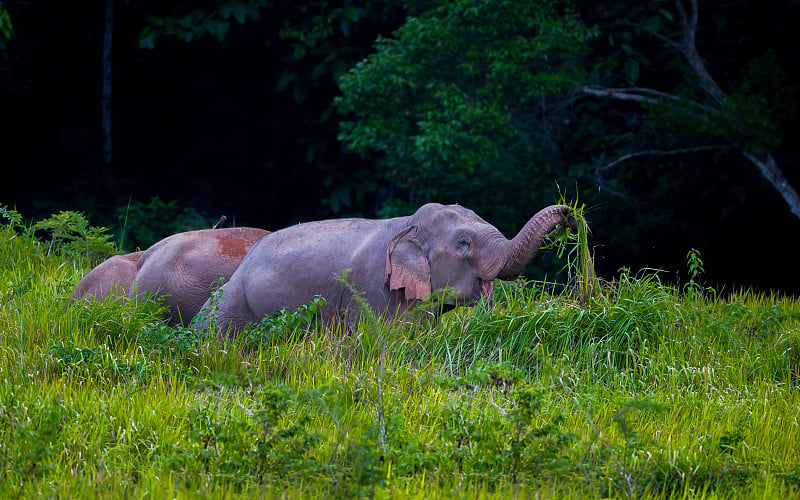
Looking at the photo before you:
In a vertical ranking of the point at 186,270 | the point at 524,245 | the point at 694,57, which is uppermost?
the point at 694,57

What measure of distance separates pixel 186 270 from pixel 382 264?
1.59 metres

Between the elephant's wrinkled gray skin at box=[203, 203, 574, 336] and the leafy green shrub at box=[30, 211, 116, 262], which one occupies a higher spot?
the elephant's wrinkled gray skin at box=[203, 203, 574, 336]

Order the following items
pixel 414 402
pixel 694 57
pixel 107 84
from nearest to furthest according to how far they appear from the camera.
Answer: pixel 414 402
pixel 694 57
pixel 107 84

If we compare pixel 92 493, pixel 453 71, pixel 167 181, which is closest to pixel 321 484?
pixel 92 493

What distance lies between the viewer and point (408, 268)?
6.66 metres

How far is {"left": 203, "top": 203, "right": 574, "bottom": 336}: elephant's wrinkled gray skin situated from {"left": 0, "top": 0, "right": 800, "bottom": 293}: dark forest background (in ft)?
17.7

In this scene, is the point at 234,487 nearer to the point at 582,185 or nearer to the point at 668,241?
the point at 582,185

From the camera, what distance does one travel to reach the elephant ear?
21.7 ft

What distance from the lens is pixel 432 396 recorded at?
5789 millimetres

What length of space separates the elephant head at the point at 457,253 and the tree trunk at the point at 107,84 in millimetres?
11667

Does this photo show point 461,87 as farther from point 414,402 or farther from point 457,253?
point 414,402

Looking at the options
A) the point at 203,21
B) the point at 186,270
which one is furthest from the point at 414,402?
the point at 203,21

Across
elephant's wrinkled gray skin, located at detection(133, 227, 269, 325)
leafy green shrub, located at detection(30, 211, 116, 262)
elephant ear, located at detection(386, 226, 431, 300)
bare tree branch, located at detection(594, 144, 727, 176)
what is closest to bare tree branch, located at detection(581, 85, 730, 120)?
bare tree branch, located at detection(594, 144, 727, 176)

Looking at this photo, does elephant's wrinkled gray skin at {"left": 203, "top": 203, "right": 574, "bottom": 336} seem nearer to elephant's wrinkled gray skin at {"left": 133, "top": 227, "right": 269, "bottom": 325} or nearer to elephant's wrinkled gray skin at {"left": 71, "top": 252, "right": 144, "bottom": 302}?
elephant's wrinkled gray skin at {"left": 133, "top": 227, "right": 269, "bottom": 325}
